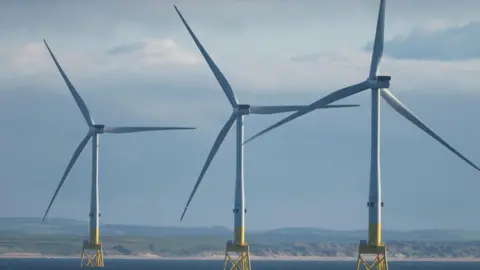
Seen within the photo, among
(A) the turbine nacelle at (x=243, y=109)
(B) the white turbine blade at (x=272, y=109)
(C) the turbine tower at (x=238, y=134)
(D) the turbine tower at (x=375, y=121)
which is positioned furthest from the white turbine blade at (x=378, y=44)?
(A) the turbine nacelle at (x=243, y=109)

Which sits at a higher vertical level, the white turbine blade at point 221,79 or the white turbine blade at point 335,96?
the white turbine blade at point 221,79

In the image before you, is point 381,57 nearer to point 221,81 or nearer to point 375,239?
point 375,239

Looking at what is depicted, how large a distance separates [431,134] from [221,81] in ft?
143

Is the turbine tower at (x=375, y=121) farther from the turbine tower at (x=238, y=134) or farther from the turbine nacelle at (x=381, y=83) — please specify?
the turbine tower at (x=238, y=134)

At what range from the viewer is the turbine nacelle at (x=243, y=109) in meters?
173

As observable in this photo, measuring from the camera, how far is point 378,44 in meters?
141

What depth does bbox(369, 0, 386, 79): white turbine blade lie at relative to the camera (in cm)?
13925

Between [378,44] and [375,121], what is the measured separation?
7902mm

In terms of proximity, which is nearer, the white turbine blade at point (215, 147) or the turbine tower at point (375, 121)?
the turbine tower at point (375, 121)

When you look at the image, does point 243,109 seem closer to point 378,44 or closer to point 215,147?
point 215,147

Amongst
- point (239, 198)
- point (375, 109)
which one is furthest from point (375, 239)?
point (239, 198)

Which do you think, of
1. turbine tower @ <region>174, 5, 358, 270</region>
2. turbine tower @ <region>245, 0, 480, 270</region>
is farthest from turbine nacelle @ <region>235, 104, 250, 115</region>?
turbine tower @ <region>245, 0, 480, 270</region>

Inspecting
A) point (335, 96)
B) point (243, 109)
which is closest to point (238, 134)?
point (243, 109)

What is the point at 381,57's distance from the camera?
141750 mm
